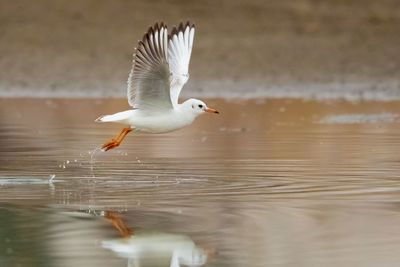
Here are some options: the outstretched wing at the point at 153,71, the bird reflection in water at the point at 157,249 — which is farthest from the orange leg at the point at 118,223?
the outstretched wing at the point at 153,71

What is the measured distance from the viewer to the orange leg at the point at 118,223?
9211mm

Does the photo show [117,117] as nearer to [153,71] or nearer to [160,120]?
[160,120]

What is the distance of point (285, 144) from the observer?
15.4 metres

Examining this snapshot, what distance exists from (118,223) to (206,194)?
1.58 meters

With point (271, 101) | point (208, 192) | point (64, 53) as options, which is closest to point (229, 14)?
point (64, 53)

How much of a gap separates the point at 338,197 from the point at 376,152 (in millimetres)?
3638

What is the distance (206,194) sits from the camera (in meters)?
11.1

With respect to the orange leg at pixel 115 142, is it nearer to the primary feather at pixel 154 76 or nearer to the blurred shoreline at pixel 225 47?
the primary feather at pixel 154 76

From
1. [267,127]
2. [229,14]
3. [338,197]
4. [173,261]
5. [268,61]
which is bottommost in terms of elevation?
[173,261]

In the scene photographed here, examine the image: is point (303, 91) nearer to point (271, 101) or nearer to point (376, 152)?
point (271, 101)

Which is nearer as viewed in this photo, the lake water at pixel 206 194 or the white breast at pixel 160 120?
the lake water at pixel 206 194

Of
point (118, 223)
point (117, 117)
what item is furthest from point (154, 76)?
point (118, 223)

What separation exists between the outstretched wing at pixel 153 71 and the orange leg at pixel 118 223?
2.56 meters

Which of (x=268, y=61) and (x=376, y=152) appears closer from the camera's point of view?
(x=376, y=152)
